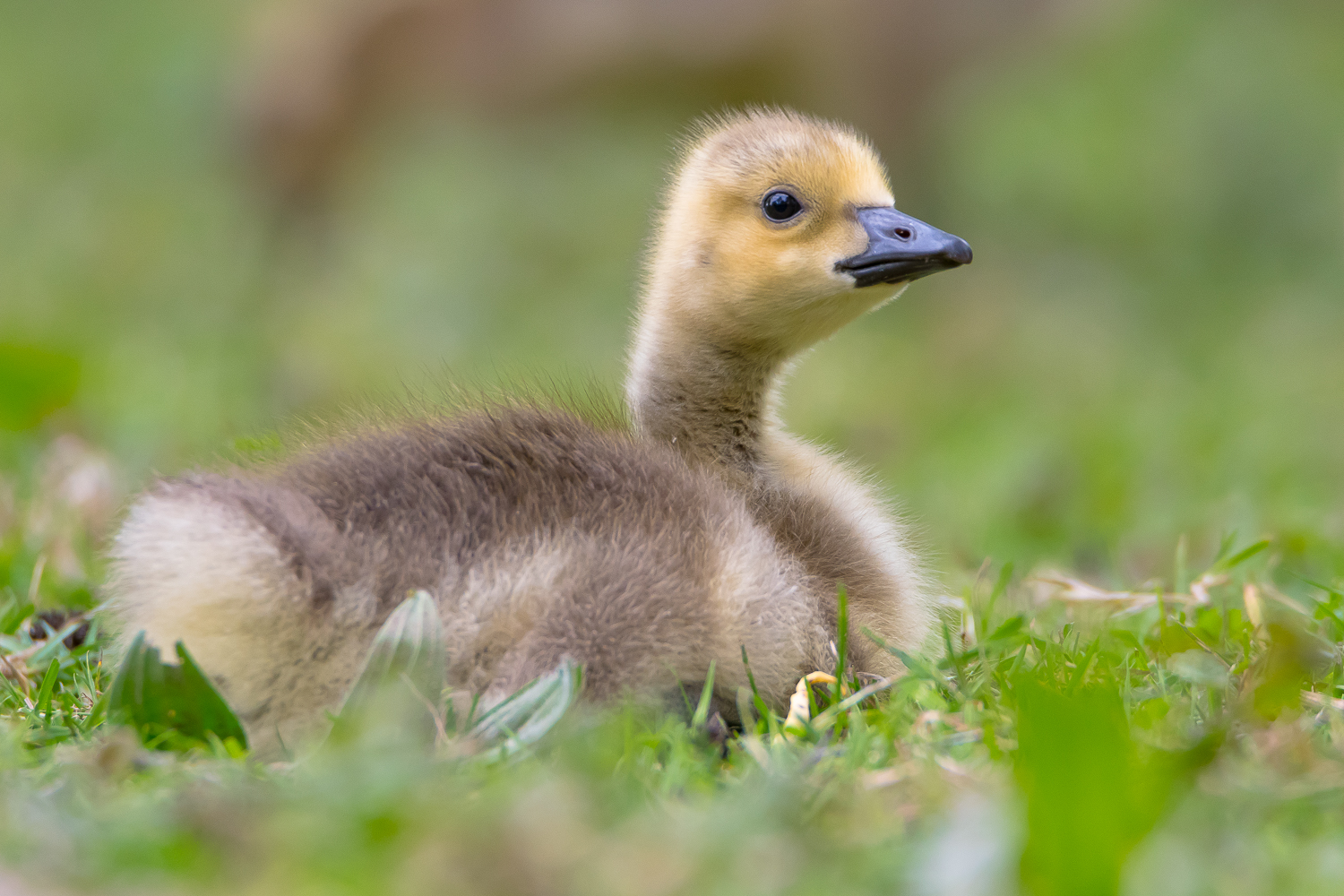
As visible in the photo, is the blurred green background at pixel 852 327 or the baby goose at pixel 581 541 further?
the blurred green background at pixel 852 327

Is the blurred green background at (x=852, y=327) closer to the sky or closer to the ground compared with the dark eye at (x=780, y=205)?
closer to the ground

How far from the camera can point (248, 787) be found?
5.43 feet

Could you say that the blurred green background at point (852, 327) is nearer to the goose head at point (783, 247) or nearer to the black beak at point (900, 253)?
the goose head at point (783, 247)

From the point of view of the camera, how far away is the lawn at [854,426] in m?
1.47


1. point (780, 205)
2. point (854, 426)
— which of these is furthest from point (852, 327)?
point (780, 205)

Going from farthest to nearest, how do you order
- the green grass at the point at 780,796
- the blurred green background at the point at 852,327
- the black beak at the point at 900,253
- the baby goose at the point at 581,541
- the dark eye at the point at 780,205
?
1. the blurred green background at the point at 852,327
2. the dark eye at the point at 780,205
3. the black beak at the point at 900,253
4. the baby goose at the point at 581,541
5. the green grass at the point at 780,796

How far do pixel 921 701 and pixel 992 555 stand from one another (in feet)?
5.25

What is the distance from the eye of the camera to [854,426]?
530 cm

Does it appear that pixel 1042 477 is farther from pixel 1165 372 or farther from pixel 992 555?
pixel 1165 372

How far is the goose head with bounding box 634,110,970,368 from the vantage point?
248 centimetres

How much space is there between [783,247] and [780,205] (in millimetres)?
81

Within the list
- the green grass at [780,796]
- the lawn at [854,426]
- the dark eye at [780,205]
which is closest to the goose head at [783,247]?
the dark eye at [780,205]

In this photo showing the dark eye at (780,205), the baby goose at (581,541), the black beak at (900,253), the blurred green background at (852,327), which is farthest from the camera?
the blurred green background at (852,327)

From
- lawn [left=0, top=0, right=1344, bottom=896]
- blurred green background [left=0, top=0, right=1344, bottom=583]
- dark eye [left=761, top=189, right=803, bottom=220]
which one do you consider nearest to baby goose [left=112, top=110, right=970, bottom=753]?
dark eye [left=761, top=189, right=803, bottom=220]
